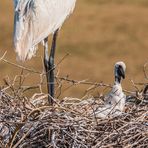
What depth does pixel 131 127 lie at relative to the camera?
332 inches

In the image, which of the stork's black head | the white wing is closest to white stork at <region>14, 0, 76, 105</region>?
the white wing

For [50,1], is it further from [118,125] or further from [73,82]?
[118,125]

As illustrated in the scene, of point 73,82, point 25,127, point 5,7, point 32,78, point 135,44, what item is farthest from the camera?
point 5,7

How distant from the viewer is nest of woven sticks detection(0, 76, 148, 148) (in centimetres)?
819

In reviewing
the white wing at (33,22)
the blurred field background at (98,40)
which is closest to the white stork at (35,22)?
the white wing at (33,22)

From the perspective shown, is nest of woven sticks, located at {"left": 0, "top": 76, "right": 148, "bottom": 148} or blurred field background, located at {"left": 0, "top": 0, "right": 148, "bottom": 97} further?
blurred field background, located at {"left": 0, "top": 0, "right": 148, "bottom": 97}

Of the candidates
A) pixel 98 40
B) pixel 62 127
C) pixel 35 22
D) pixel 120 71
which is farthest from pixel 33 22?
pixel 98 40

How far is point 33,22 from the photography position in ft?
33.7

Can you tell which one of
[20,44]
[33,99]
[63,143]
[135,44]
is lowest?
[63,143]

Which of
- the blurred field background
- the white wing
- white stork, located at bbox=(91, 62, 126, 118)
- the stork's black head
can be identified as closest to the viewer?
white stork, located at bbox=(91, 62, 126, 118)

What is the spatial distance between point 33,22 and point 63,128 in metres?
2.28

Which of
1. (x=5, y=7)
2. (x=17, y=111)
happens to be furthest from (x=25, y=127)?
(x=5, y=7)

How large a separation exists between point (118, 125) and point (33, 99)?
1.16 meters

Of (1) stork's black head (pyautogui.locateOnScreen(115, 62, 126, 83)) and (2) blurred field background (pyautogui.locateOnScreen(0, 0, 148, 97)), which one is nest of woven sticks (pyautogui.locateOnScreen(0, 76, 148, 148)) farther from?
(2) blurred field background (pyautogui.locateOnScreen(0, 0, 148, 97))
